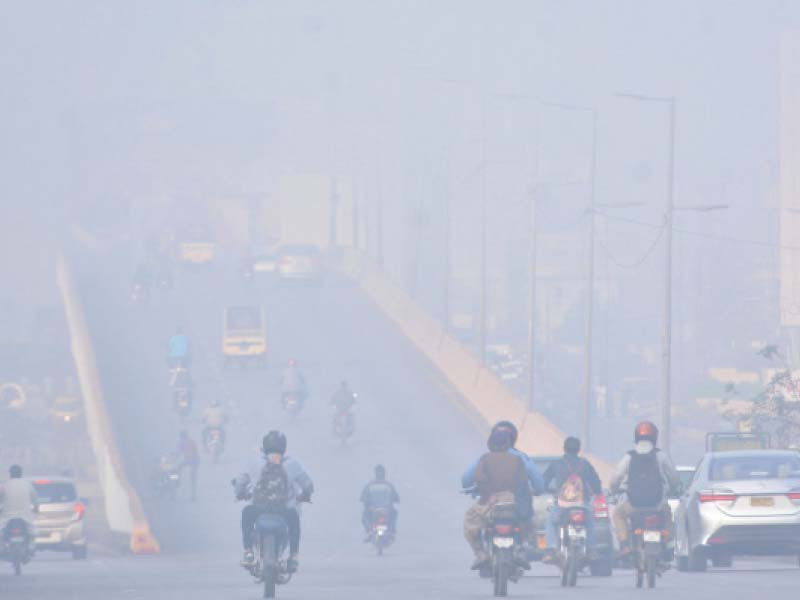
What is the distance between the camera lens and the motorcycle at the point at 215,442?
5409 centimetres

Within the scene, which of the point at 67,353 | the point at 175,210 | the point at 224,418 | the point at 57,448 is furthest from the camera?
the point at 175,210

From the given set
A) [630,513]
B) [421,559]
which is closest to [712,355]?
[421,559]

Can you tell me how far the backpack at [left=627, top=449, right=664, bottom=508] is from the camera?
2100 cm

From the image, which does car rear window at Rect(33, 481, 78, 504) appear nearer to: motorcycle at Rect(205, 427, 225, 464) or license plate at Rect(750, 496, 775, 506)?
motorcycle at Rect(205, 427, 225, 464)

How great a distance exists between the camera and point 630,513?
21.1 metres

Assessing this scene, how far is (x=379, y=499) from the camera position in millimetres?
37344

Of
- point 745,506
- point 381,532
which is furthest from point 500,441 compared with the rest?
point 381,532

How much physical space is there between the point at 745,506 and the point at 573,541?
8.66ft

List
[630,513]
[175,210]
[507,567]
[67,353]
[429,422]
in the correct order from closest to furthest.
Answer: [507,567]
[630,513]
[429,422]
[67,353]
[175,210]

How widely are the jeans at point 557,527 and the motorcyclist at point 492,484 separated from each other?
216cm

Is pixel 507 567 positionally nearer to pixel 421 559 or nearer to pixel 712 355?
pixel 421 559

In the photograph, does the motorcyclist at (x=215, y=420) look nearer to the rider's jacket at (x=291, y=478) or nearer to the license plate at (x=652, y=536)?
the license plate at (x=652, y=536)

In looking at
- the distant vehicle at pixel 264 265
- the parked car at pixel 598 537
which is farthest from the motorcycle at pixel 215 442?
the distant vehicle at pixel 264 265

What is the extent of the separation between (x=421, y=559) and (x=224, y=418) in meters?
21.5
